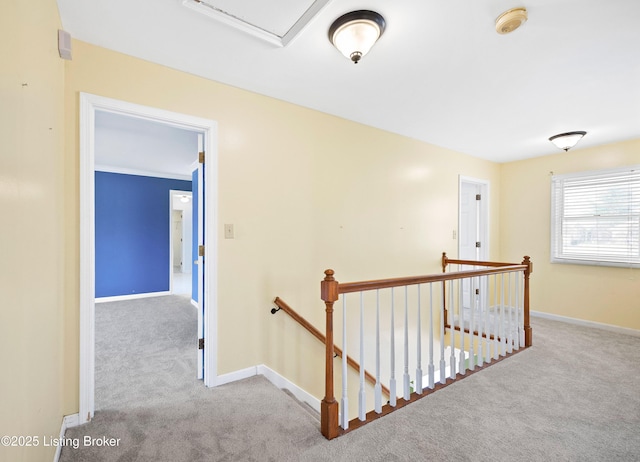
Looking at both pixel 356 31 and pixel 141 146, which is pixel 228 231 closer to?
pixel 356 31

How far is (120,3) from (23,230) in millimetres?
1318

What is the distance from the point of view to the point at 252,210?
2.58 meters

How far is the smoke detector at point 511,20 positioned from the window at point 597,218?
3405mm

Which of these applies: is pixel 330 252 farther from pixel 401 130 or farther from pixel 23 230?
pixel 23 230

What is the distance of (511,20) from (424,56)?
20.6 inches

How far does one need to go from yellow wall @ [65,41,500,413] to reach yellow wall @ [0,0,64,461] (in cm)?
33

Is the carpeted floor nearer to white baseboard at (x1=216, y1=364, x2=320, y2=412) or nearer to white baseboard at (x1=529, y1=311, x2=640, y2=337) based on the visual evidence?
white baseboard at (x1=216, y1=364, x2=320, y2=412)

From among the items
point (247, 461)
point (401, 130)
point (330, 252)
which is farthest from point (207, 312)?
point (401, 130)

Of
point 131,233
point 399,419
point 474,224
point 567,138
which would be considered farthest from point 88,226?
point 474,224

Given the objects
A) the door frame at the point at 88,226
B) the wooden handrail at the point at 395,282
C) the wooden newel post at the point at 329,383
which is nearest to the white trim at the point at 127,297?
the door frame at the point at 88,226

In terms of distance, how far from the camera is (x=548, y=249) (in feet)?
14.4

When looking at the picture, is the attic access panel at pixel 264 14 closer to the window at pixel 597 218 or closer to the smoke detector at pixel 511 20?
the smoke detector at pixel 511 20

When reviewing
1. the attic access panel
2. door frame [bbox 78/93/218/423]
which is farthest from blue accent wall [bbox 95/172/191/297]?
the attic access panel

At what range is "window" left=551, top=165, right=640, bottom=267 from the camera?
3.68 meters
